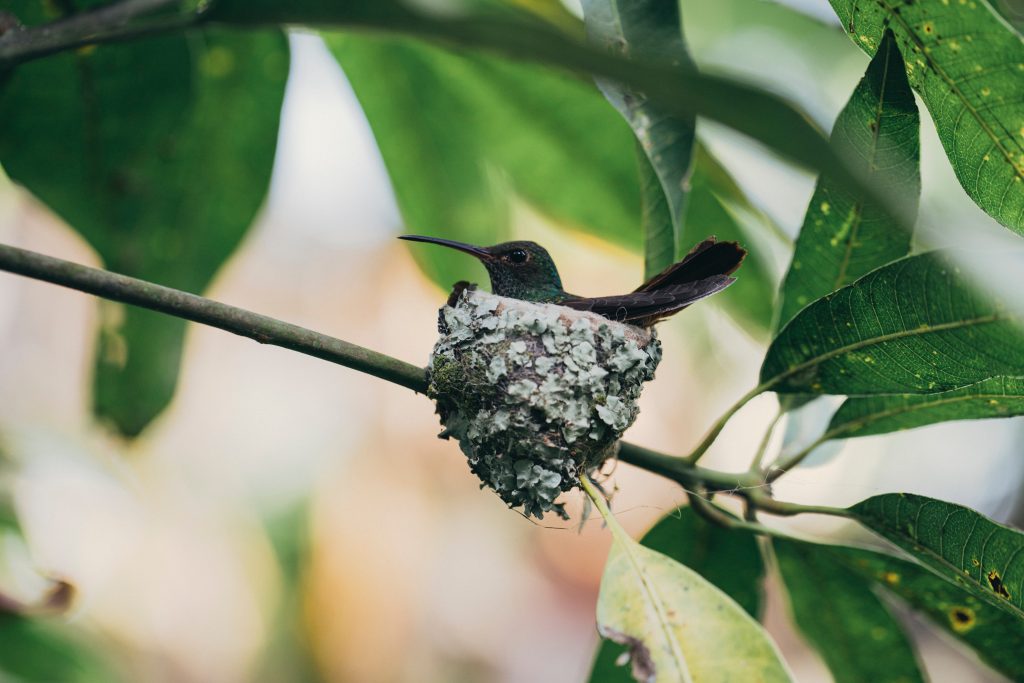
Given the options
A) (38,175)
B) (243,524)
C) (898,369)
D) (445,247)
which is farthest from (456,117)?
(243,524)

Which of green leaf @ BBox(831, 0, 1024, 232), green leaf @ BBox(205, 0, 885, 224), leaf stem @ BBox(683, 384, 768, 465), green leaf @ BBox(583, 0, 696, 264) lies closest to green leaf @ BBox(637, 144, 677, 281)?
green leaf @ BBox(583, 0, 696, 264)

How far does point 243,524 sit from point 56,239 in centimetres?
292

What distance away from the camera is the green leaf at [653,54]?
1708 mm

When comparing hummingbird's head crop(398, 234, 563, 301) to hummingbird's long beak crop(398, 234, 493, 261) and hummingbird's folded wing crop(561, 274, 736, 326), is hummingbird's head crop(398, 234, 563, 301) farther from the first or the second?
hummingbird's folded wing crop(561, 274, 736, 326)

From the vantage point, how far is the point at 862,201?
4.40 ft

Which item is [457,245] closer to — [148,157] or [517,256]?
[517,256]

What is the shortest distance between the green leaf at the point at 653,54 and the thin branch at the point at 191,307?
722 millimetres

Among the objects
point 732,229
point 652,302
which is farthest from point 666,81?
point 732,229

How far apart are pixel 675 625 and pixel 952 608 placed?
784 millimetres

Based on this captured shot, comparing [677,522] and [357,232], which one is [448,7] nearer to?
[677,522]

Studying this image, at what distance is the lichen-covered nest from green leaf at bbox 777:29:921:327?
1.35 ft

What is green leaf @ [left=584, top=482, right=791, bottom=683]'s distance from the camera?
1307mm

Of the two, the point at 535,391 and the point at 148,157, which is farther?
the point at 148,157

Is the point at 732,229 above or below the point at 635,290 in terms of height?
above
